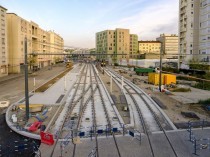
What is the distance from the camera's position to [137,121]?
15.5 meters

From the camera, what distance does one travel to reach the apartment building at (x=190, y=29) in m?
56.3

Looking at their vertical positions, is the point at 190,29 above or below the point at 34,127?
above

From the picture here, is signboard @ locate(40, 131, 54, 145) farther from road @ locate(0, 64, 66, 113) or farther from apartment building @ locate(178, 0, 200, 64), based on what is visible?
apartment building @ locate(178, 0, 200, 64)

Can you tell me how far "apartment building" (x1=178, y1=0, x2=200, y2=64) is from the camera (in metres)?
56.3

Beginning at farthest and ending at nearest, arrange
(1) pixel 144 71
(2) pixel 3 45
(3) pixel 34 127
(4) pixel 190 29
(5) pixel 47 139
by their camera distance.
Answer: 1. (4) pixel 190 29
2. (1) pixel 144 71
3. (2) pixel 3 45
4. (3) pixel 34 127
5. (5) pixel 47 139

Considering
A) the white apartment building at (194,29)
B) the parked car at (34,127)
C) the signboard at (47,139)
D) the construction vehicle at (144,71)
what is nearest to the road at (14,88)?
the parked car at (34,127)

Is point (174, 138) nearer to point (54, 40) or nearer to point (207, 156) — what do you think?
point (207, 156)

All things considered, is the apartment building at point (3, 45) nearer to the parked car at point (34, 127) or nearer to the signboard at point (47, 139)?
the parked car at point (34, 127)

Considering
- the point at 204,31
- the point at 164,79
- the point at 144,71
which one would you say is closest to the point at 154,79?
the point at 164,79

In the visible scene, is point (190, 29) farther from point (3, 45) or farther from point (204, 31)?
point (3, 45)

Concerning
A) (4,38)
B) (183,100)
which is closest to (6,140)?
(183,100)

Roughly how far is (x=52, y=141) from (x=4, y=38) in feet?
149

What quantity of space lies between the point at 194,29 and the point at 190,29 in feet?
3.57

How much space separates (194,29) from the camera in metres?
56.9
